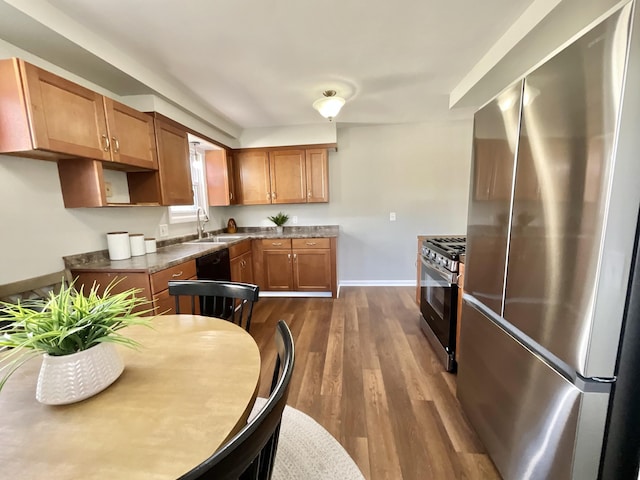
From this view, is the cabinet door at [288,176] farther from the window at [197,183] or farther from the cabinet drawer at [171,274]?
the cabinet drawer at [171,274]

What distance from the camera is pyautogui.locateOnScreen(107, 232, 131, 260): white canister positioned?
6.82 feet

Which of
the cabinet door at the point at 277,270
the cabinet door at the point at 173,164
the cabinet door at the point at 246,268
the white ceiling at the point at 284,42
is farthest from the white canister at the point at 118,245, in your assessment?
the cabinet door at the point at 277,270

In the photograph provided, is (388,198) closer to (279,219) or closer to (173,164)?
(279,219)

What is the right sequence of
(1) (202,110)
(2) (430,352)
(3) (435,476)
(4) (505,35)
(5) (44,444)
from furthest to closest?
(1) (202,110) → (2) (430,352) → (4) (505,35) → (3) (435,476) → (5) (44,444)

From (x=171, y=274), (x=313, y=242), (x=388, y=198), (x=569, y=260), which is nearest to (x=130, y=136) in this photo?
(x=171, y=274)

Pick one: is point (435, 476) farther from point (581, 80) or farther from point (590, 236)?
point (581, 80)

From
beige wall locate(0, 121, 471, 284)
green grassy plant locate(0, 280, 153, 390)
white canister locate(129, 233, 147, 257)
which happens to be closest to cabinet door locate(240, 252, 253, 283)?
beige wall locate(0, 121, 471, 284)

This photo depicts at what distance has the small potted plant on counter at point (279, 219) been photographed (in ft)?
13.1

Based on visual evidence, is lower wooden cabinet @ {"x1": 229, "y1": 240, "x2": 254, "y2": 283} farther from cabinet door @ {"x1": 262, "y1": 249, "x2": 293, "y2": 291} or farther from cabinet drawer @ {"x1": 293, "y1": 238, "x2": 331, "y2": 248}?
cabinet drawer @ {"x1": 293, "y1": 238, "x2": 331, "y2": 248}

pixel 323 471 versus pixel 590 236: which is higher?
pixel 590 236

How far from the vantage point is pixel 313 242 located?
139 inches

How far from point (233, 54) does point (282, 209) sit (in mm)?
2384

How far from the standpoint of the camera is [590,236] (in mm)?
767

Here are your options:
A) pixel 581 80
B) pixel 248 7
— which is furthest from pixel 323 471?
pixel 248 7
